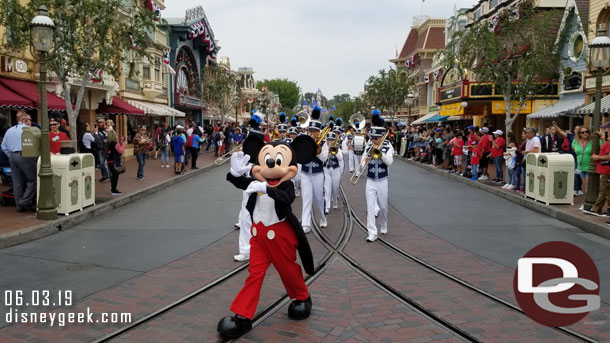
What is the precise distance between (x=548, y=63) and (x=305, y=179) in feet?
43.6

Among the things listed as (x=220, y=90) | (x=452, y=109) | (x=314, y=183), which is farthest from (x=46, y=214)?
(x=220, y=90)

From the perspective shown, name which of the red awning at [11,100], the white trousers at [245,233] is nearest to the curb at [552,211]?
the white trousers at [245,233]

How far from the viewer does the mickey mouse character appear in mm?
4301

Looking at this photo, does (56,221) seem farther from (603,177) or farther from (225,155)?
(603,177)

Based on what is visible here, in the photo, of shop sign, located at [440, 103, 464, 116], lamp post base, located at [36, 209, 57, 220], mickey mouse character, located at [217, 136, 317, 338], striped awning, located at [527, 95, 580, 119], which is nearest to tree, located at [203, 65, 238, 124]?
shop sign, located at [440, 103, 464, 116]

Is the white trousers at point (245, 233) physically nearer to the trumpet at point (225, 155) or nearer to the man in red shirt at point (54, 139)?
the trumpet at point (225, 155)

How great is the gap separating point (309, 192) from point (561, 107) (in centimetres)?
1770

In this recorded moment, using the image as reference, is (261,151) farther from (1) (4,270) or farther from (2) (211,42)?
(2) (211,42)

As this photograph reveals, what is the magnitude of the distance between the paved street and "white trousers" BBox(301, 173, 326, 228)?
1.19 feet

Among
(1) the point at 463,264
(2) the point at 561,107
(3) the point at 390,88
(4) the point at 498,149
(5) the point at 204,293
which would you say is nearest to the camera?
(5) the point at 204,293

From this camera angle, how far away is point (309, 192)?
28.2 feet

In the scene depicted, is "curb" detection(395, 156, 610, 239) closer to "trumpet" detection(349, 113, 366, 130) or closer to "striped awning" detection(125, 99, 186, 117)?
"trumpet" detection(349, 113, 366, 130)

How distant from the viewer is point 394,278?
5824mm

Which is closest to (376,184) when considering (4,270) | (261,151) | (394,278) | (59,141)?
(394,278)
